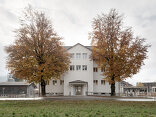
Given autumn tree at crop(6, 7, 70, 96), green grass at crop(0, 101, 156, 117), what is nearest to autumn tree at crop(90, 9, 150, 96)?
autumn tree at crop(6, 7, 70, 96)

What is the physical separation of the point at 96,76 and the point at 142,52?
671 inches

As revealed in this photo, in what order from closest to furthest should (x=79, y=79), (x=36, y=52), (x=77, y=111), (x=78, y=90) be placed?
(x=77, y=111) < (x=36, y=52) < (x=79, y=79) < (x=78, y=90)

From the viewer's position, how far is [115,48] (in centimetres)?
3731

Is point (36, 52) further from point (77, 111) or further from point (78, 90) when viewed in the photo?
point (77, 111)

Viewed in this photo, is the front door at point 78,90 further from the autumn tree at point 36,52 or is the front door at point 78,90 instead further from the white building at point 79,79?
the autumn tree at point 36,52

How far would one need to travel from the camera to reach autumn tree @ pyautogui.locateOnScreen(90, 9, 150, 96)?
35.3 meters

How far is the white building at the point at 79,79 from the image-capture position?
47406mm

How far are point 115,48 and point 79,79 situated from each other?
1424 cm

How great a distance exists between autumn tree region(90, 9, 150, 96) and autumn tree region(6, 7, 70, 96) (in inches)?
289

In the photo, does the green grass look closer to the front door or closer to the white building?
the white building

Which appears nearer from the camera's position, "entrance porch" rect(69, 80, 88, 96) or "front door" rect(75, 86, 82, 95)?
"entrance porch" rect(69, 80, 88, 96)

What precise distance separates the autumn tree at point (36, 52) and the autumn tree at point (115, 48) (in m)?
7.33

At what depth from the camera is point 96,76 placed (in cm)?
5006

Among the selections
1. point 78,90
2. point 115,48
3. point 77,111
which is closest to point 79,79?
point 78,90
